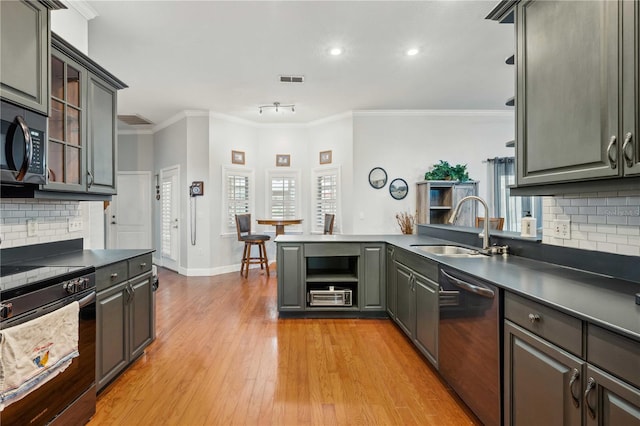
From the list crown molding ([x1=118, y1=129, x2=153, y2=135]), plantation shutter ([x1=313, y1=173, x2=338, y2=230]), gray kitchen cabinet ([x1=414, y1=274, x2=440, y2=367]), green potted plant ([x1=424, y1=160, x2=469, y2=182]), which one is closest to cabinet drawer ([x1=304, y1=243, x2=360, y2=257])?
gray kitchen cabinet ([x1=414, y1=274, x2=440, y2=367])

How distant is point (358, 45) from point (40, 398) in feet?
12.4

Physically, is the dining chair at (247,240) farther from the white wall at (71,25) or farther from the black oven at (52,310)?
the black oven at (52,310)

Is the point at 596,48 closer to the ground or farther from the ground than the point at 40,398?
farther from the ground

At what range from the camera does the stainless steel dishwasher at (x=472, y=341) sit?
5.13 ft

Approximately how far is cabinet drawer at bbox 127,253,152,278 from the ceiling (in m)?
2.20

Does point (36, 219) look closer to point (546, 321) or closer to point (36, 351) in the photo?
point (36, 351)

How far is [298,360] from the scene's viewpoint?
2.55 meters

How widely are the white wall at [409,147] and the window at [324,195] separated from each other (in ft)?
1.33

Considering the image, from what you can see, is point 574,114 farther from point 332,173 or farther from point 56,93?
point 332,173

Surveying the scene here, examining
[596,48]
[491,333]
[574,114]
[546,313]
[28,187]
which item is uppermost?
[596,48]

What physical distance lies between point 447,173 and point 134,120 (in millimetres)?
6055

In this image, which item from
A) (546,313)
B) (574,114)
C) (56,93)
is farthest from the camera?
(56,93)

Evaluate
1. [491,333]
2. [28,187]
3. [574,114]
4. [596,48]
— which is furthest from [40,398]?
[596,48]

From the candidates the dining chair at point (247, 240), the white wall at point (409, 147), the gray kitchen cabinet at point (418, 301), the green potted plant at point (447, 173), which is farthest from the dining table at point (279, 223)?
the gray kitchen cabinet at point (418, 301)
